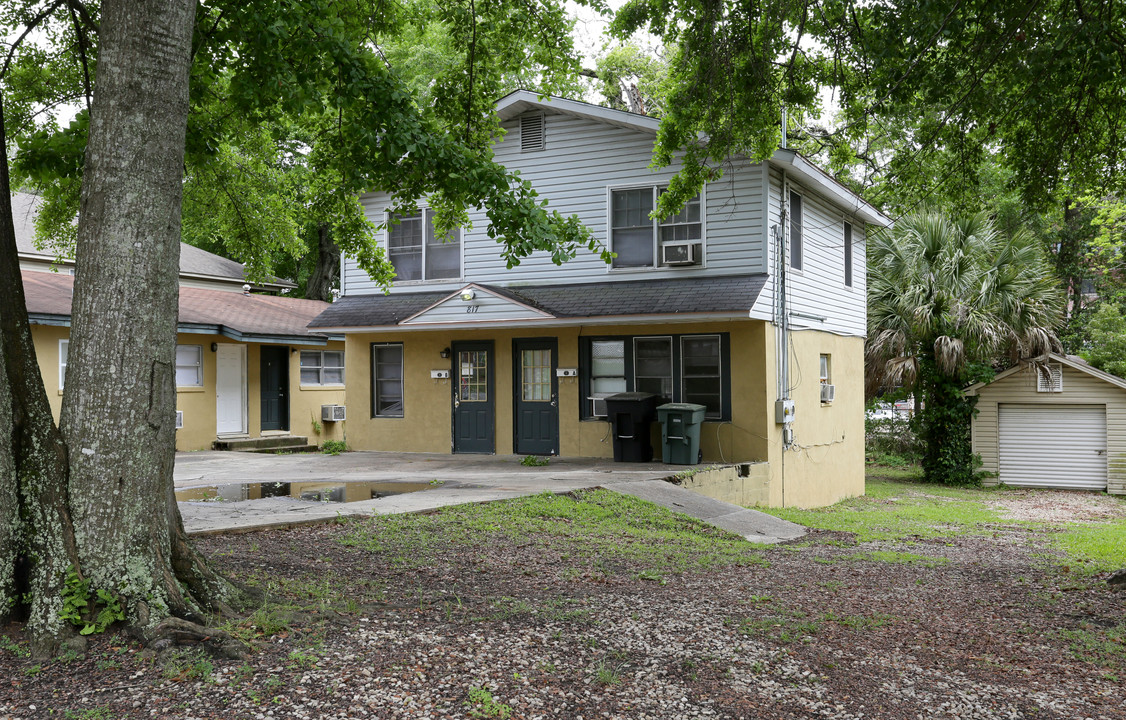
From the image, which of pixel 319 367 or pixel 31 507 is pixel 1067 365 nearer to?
pixel 319 367

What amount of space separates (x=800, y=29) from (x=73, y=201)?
6967 mm

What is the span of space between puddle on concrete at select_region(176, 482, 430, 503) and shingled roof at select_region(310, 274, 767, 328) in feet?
14.7

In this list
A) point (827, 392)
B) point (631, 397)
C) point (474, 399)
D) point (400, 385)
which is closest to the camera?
point (631, 397)

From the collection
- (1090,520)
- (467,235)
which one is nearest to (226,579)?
(467,235)

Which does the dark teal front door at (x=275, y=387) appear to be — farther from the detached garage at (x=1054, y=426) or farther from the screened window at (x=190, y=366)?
the detached garage at (x=1054, y=426)

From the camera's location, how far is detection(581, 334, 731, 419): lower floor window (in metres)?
15.4

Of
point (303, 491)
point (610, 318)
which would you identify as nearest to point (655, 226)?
point (610, 318)

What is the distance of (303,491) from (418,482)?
1.70 m

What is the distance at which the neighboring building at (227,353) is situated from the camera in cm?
1864

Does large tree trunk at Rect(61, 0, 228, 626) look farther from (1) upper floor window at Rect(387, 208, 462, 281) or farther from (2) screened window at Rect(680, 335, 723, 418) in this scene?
(1) upper floor window at Rect(387, 208, 462, 281)

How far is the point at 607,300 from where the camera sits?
1535 centimetres

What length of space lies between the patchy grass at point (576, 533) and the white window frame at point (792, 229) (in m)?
6.92

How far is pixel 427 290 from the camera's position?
18.0 metres

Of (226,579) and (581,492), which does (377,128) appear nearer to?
(226,579)
